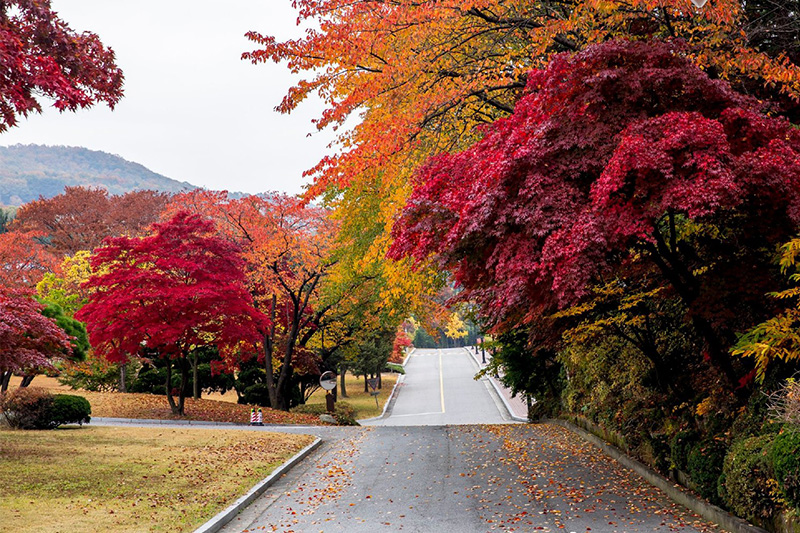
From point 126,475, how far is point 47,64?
7226mm

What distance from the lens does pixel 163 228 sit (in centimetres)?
2227

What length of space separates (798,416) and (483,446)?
9894 mm

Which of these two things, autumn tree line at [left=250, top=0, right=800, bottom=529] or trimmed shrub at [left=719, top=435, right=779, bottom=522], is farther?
autumn tree line at [left=250, top=0, right=800, bottom=529]

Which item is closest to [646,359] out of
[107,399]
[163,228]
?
[163,228]

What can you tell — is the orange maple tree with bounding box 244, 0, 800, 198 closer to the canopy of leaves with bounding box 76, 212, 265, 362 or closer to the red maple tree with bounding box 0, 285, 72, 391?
the red maple tree with bounding box 0, 285, 72, 391

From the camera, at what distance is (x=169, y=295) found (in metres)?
21.2

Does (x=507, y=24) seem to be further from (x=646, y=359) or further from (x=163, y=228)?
(x=163, y=228)

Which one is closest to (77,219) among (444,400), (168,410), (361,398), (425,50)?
(361,398)

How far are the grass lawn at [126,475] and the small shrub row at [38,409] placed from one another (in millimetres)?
494

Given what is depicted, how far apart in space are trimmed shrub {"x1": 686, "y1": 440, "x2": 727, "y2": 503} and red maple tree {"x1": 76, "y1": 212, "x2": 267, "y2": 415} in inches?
627

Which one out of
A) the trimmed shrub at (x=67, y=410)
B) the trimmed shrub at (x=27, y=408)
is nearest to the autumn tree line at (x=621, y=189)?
the trimmed shrub at (x=67, y=410)

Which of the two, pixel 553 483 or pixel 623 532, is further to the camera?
pixel 553 483

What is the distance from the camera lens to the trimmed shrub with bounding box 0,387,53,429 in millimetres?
16906

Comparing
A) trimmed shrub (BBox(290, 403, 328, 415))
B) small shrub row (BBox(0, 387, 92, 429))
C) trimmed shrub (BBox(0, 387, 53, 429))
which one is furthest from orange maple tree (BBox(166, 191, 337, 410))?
trimmed shrub (BBox(0, 387, 53, 429))
